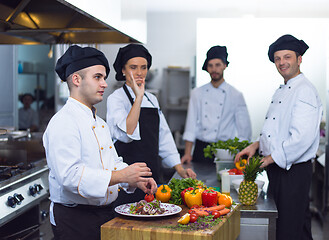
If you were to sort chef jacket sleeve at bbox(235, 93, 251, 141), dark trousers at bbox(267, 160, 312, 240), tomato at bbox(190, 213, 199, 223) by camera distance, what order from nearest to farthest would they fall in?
tomato at bbox(190, 213, 199, 223) → dark trousers at bbox(267, 160, 312, 240) → chef jacket sleeve at bbox(235, 93, 251, 141)

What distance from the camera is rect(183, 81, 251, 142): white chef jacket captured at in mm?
3963

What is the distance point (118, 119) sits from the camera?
2.71 metres

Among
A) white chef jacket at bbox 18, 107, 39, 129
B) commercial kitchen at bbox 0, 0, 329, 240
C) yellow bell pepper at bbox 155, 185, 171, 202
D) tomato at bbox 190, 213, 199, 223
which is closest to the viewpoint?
tomato at bbox 190, 213, 199, 223

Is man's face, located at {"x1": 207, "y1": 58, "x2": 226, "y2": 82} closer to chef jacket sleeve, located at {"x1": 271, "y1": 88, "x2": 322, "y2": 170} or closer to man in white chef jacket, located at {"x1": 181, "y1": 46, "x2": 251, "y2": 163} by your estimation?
man in white chef jacket, located at {"x1": 181, "y1": 46, "x2": 251, "y2": 163}

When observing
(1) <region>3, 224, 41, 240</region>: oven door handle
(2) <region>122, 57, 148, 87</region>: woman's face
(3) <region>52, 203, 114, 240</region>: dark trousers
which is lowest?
(1) <region>3, 224, 41, 240</region>: oven door handle

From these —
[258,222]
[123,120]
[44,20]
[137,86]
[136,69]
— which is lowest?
[258,222]

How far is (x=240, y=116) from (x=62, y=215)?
2.32 m

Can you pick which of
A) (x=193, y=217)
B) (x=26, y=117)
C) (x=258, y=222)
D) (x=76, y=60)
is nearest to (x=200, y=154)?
(x=258, y=222)

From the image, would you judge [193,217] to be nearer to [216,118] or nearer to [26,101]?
[216,118]

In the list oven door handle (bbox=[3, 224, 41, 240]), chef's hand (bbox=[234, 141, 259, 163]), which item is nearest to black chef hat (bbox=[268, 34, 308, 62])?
chef's hand (bbox=[234, 141, 259, 163])

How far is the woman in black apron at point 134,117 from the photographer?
2681 millimetres

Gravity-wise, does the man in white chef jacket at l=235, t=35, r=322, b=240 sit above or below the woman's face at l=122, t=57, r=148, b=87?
below

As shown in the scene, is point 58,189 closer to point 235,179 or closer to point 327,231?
point 235,179

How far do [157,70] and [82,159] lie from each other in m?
6.34
